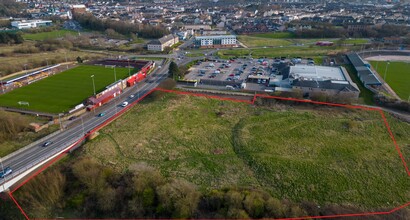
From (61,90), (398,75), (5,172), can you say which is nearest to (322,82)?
(398,75)

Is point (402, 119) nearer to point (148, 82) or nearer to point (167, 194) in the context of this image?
point (167, 194)

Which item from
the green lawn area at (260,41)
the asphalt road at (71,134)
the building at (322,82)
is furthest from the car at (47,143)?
the green lawn area at (260,41)

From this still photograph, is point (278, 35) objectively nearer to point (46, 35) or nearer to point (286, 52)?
point (286, 52)

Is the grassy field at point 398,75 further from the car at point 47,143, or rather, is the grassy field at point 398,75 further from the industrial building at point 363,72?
the car at point 47,143

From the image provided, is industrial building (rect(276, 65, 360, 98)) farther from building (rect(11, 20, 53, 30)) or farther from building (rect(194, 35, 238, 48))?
building (rect(11, 20, 53, 30))

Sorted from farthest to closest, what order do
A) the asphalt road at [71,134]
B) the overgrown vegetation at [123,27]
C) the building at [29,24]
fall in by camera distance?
the building at [29,24] → the overgrown vegetation at [123,27] → the asphalt road at [71,134]

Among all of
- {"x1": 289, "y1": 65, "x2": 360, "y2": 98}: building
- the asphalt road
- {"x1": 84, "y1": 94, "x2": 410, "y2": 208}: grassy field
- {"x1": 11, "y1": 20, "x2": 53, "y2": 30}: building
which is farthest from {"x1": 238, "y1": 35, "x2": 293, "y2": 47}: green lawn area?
{"x1": 11, "y1": 20, "x2": 53, "y2": 30}: building

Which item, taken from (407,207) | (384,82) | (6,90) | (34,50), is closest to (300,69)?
→ (384,82)
